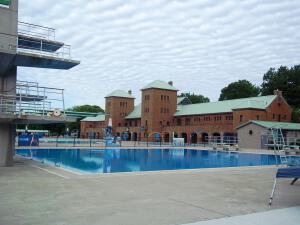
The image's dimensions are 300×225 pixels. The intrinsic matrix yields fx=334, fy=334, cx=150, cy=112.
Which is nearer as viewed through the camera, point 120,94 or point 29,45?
point 29,45

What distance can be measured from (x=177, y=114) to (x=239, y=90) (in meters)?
16.2

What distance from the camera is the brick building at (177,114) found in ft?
186

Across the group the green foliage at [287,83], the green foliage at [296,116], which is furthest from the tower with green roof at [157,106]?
the green foliage at [296,116]

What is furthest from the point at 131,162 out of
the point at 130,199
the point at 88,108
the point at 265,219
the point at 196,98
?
the point at 88,108

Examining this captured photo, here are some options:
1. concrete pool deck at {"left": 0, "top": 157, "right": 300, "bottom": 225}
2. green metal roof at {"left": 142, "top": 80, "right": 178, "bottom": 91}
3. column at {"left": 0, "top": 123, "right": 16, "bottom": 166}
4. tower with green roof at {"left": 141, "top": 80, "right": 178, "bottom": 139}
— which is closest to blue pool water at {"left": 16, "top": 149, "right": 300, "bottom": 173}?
column at {"left": 0, "top": 123, "right": 16, "bottom": 166}

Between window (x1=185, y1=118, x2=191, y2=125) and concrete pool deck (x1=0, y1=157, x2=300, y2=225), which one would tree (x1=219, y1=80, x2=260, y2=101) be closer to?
window (x1=185, y1=118, x2=191, y2=125)

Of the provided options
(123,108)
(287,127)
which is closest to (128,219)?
(287,127)

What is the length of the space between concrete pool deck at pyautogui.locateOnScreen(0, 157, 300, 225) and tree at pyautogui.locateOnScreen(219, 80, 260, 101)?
68651mm

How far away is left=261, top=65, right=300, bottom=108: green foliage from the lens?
67.4 meters

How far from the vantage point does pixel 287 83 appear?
68.9 m

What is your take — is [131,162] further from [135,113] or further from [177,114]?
[135,113]

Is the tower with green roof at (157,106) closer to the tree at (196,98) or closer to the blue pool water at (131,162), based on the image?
the tree at (196,98)

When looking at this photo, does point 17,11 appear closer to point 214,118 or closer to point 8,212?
point 8,212

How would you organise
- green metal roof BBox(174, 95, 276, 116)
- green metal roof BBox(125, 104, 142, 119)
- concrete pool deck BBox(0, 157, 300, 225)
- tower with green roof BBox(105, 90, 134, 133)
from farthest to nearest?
tower with green roof BBox(105, 90, 134, 133) → green metal roof BBox(125, 104, 142, 119) → green metal roof BBox(174, 95, 276, 116) → concrete pool deck BBox(0, 157, 300, 225)
